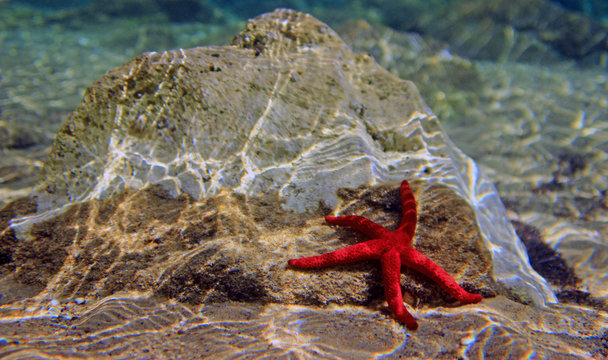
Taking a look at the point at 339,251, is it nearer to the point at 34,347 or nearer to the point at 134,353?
the point at 134,353

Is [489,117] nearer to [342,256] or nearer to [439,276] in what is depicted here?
[439,276]

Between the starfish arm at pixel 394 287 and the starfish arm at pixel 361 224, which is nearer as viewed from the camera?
the starfish arm at pixel 394 287

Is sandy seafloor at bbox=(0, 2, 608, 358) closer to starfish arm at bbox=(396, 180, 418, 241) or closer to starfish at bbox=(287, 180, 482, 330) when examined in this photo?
starfish at bbox=(287, 180, 482, 330)

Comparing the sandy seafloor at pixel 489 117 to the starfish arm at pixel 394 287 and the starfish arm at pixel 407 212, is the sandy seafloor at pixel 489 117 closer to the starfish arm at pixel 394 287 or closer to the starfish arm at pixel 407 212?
the starfish arm at pixel 394 287

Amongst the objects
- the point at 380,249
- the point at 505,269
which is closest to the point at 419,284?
the point at 380,249

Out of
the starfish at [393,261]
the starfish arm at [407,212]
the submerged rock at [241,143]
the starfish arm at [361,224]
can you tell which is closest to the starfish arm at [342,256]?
the starfish at [393,261]

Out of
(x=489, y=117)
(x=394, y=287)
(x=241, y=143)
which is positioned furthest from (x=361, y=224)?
(x=489, y=117)

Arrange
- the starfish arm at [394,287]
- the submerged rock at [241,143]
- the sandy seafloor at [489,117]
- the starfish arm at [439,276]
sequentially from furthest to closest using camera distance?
1. the sandy seafloor at [489,117]
2. the submerged rock at [241,143]
3. the starfish arm at [439,276]
4. the starfish arm at [394,287]
